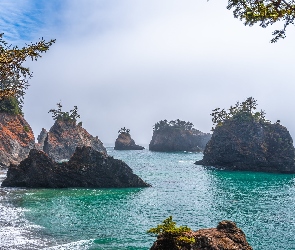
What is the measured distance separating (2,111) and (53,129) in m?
51.2

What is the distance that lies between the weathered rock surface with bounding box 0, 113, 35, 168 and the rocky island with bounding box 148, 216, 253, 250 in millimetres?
100811

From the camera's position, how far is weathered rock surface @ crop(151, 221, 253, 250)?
16.7 meters

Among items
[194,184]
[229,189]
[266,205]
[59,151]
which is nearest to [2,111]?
[59,151]

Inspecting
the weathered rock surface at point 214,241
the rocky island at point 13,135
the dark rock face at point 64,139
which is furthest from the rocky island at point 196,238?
the dark rock face at point 64,139

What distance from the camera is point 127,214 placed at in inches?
1854

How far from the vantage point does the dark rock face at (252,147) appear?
417ft

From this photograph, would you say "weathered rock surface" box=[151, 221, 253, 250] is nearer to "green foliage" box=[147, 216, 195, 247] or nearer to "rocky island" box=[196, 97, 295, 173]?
"green foliage" box=[147, 216, 195, 247]

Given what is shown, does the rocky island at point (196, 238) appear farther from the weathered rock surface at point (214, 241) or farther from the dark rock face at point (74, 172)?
the dark rock face at point (74, 172)

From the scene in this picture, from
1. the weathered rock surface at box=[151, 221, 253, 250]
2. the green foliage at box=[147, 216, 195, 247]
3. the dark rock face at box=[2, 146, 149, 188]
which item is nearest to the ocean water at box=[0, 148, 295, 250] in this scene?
the dark rock face at box=[2, 146, 149, 188]

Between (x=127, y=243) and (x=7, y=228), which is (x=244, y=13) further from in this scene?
(x=7, y=228)

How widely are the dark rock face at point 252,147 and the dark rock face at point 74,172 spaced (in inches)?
2750

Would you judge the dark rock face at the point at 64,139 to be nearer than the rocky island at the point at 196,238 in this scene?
No

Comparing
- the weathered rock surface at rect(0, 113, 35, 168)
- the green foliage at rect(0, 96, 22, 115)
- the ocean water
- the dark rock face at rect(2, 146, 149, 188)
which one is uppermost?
the green foliage at rect(0, 96, 22, 115)

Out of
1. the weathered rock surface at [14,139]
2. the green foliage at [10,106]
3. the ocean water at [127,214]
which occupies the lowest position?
the ocean water at [127,214]
